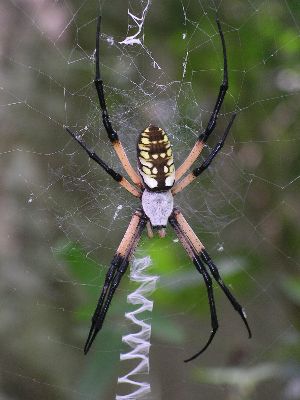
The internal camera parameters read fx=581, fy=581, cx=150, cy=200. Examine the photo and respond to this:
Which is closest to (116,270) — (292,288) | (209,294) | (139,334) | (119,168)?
(209,294)

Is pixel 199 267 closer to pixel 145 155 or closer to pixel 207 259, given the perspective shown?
pixel 207 259

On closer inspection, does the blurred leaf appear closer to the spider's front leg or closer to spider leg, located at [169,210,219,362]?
the spider's front leg

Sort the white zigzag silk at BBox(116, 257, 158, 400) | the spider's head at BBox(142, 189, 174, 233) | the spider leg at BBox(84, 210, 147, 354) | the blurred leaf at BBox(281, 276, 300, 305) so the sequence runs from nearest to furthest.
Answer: the blurred leaf at BBox(281, 276, 300, 305), the spider leg at BBox(84, 210, 147, 354), the spider's head at BBox(142, 189, 174, 233), the white zigzag silk at BBox(116, 257, 158, 400)

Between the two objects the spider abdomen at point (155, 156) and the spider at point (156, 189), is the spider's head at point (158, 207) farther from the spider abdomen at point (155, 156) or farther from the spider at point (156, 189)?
the spider abdomen at point (155, 156)

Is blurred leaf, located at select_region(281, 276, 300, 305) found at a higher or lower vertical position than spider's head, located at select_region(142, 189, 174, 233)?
lower

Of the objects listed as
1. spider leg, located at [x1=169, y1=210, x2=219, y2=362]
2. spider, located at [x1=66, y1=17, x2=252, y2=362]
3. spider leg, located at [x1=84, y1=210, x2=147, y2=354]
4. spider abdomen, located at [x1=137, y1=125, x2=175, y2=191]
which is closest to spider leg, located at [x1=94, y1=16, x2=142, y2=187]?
spider, located at [x1=66, y1=17, x2=252, y2=362]

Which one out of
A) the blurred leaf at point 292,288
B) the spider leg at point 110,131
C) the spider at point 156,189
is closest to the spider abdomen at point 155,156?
the spider at point 156,189
